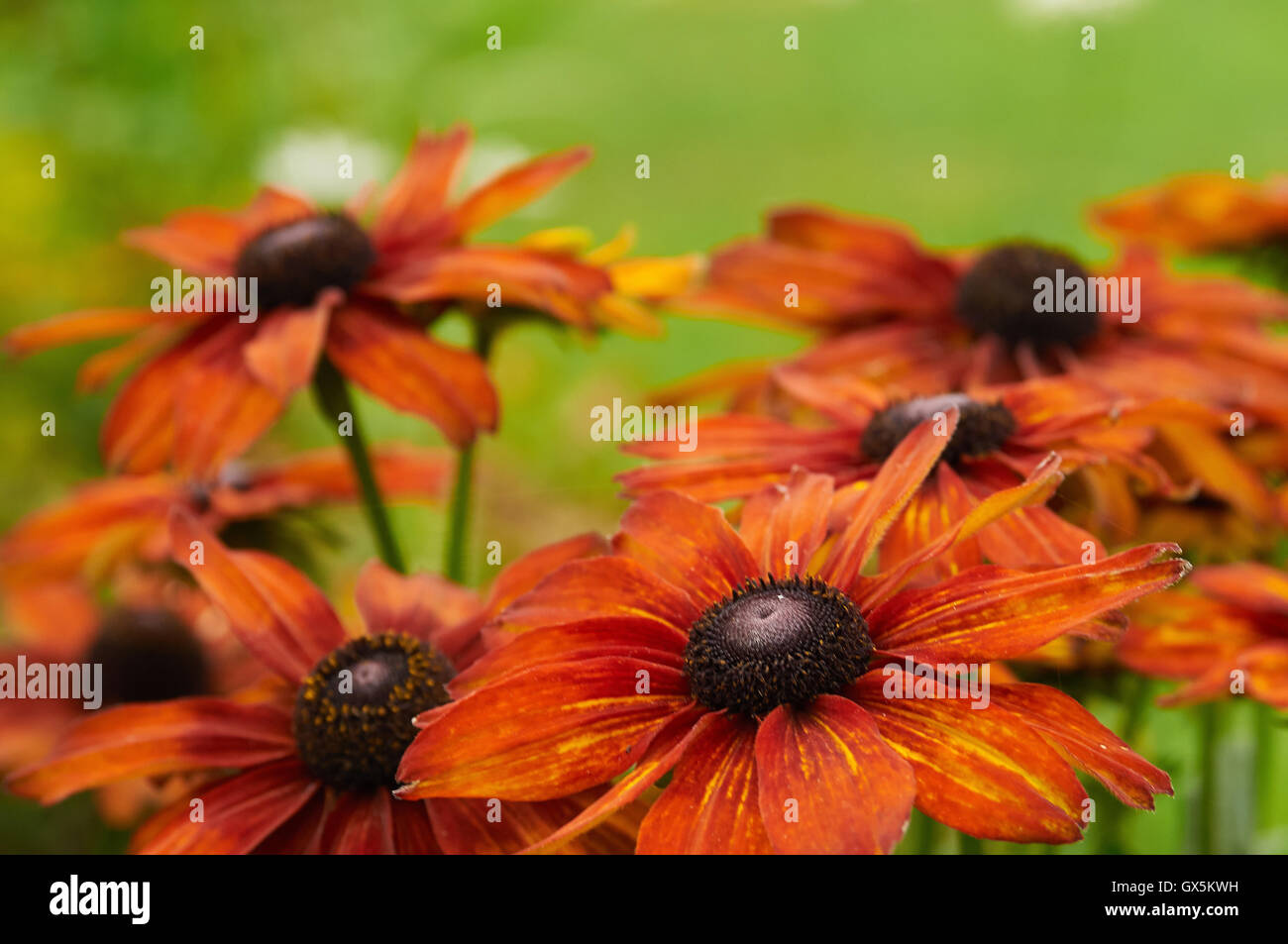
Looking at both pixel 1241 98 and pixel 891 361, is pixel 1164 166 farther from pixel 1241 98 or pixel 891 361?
pixel 891 361

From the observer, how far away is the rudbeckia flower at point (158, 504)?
65cm

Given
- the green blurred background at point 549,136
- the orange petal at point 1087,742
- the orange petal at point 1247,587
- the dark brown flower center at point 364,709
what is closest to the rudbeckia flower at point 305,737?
the dark brown flower center at point 364,709

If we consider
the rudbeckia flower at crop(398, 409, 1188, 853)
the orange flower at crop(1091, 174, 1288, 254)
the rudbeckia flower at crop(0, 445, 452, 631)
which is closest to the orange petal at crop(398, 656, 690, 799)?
the rudbeckia flower at crop(398, 409, 1188, 853)

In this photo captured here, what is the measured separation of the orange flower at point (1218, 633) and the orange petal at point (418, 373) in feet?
0.77

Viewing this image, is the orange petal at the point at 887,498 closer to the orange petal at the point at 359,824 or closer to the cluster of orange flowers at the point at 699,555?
the cluster of orange flowers at the point at 699,555

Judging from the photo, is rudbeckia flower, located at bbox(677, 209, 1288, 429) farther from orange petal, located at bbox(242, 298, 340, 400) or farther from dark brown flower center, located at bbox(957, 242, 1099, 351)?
orange petal, located at bbox(242, 298, 340, 400)

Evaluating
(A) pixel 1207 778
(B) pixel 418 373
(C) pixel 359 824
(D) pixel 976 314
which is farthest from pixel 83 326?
(A) pixel 1207 778

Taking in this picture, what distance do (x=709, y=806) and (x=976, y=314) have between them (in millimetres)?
362

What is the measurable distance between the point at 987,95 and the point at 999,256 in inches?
41.5

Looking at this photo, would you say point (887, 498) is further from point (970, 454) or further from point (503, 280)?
point (503, 280)

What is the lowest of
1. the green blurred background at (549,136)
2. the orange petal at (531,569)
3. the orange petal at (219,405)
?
the orange petal at (531,569)

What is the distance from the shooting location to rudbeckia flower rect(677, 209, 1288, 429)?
58 centimetres

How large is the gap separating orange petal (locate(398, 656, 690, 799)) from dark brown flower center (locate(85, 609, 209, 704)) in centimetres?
39

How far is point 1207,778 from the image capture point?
1.81 ft
